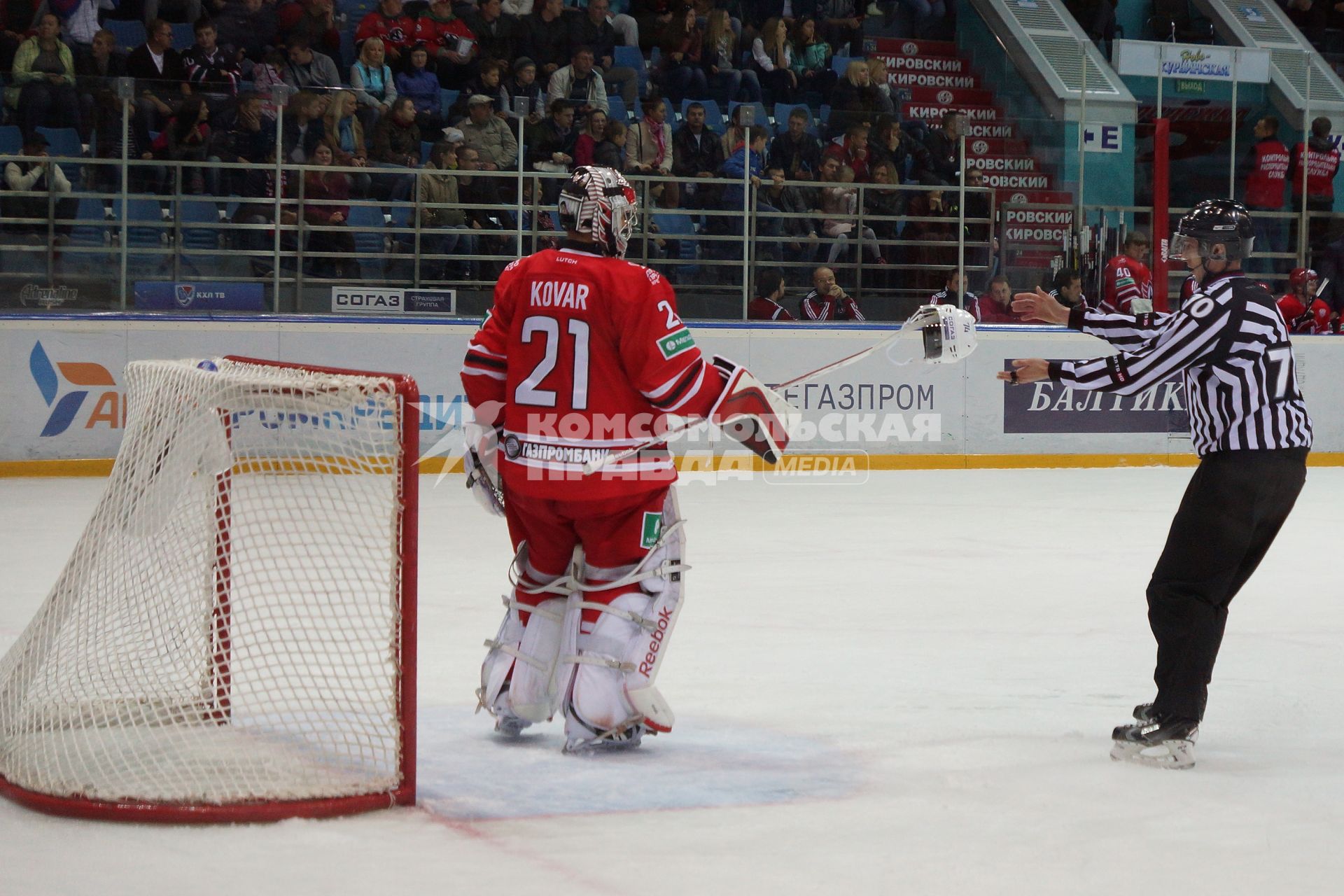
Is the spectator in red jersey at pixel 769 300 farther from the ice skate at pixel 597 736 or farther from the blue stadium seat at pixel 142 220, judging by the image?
the ice skate at pixel 597 736

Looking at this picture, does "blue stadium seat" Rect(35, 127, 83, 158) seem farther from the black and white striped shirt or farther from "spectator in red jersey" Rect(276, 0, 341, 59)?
the black and white striped shirt

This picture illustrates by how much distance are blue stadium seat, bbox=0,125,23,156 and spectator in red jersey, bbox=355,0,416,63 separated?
2963 mm

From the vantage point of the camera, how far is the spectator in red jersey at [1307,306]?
1211 cm

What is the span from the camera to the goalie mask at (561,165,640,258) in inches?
148

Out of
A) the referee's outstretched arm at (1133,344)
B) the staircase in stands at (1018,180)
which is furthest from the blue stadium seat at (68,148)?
the referee's outstretched arm at (1133,344)

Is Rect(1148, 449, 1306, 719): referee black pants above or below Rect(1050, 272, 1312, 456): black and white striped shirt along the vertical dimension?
below

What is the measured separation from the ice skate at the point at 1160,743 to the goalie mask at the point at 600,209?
5.40ft

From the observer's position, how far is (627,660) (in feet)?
12.2

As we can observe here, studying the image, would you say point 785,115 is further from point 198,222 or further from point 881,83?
point 198,222

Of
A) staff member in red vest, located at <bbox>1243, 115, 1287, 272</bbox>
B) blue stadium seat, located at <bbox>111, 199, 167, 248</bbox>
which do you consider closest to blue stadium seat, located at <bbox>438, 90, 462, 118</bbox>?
blue stadium seat, located at <bbox>111, 199, 167, 248</bbox>

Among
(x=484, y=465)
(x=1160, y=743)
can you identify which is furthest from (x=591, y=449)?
(x=1160, y=743)

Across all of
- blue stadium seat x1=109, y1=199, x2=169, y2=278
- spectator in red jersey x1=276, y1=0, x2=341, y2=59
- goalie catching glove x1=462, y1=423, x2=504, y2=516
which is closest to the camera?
goalie catching glove x1=462, y1=423, x2=504, y2=516

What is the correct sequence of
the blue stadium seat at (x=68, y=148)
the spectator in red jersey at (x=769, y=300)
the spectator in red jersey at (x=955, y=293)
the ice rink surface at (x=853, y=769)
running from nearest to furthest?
the ice rink surface at (x=853, y=769), the blue stadium seat at (x=68, y=148), the spectator in red jersey at (x=769, y=300), the spectator in red jersey at (x=955, y=293)

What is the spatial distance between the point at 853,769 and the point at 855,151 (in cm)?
865
